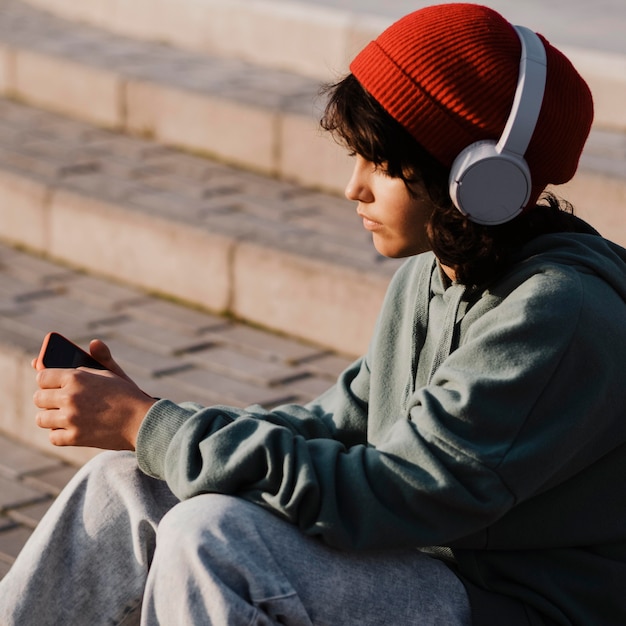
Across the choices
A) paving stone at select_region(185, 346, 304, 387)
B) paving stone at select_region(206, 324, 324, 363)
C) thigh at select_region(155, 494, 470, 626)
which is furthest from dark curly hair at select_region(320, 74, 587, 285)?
paving stone at select_region(206, 324, 324, 363)

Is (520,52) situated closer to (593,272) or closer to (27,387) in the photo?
(593,272)

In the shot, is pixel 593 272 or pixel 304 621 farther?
pixel 593 272

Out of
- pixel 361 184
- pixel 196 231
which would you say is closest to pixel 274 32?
pixel 196 231

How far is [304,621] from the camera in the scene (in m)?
1.67

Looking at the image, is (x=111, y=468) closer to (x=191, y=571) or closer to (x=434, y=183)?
(x=191, y=571)

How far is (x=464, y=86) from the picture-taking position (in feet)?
5.63

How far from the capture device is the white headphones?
1.68m

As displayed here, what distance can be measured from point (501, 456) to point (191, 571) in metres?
0.42

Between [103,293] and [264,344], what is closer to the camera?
[264,344]

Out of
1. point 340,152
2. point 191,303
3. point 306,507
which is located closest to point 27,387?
point 191,303

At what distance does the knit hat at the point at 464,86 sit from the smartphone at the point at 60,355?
2.11 feet

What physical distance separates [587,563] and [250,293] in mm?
2032

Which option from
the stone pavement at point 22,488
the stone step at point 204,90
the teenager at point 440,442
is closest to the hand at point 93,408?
the teenager at point 440,442

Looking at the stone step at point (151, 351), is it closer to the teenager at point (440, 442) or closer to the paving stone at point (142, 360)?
the paving stone at point (142, 360)
